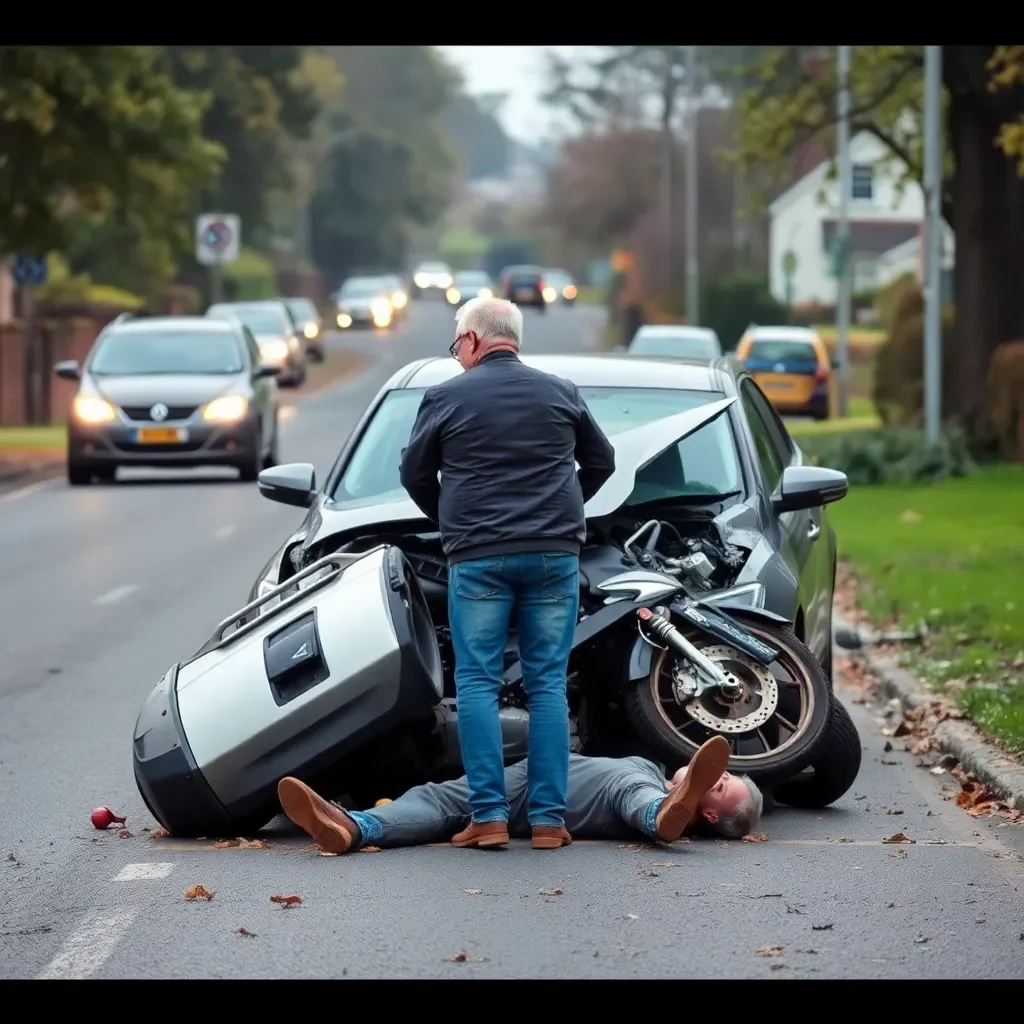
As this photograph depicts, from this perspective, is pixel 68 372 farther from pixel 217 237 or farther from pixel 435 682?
pixel 217 237

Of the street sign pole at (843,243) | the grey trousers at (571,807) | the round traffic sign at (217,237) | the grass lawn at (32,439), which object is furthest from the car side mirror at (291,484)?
the round traffic sign at (217,237)

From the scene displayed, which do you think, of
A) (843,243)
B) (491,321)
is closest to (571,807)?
(491,321)

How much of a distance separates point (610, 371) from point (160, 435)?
17.0 m

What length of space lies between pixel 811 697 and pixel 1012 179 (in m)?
23.9

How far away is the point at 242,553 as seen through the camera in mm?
20266

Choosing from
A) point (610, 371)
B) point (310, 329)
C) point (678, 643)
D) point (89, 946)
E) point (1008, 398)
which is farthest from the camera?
point (310, 329)

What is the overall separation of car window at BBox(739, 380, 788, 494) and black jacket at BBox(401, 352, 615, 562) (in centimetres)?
216

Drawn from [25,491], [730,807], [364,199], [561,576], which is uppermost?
[364,199]

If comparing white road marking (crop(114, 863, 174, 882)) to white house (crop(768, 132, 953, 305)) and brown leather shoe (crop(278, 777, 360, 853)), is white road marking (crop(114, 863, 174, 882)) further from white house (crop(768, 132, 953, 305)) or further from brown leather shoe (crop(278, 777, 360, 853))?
white house (crop(768, 132, 953, 305))

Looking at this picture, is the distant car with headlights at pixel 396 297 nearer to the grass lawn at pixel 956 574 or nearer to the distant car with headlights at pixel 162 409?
the distant car with headlights at pixel 162 409

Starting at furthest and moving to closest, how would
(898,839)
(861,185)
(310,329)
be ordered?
(861,185) → (310,329) → (898,839)

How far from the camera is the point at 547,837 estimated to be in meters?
8.31

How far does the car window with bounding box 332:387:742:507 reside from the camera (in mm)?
9961

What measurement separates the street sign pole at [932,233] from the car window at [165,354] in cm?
754
